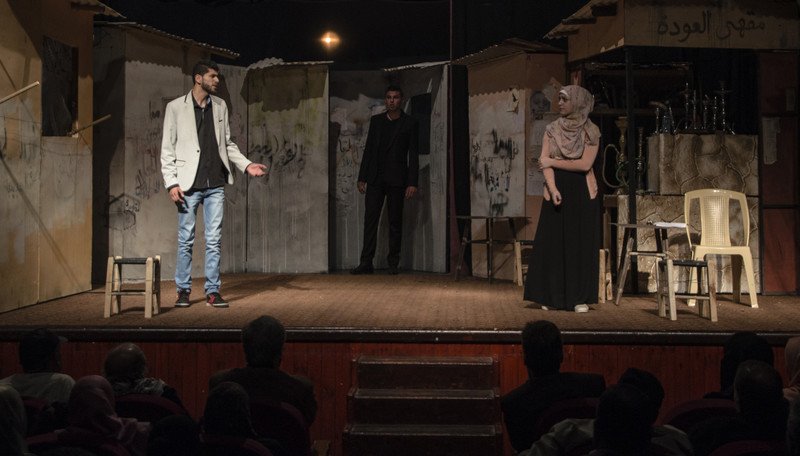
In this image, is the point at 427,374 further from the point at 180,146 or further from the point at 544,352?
the point at 180,146

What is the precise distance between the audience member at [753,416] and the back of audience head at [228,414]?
139cm

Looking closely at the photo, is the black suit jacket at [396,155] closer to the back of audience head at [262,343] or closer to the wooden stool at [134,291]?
the wooden stool at [134,291]

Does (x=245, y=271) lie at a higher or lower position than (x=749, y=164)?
lower

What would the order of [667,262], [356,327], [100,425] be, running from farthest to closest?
1. [667,262]
2. [356,327]
3. [100,425]

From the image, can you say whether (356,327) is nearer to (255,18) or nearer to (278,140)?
(278,140)

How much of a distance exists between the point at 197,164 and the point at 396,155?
9.81 feet

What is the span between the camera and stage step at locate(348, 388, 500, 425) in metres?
4.05

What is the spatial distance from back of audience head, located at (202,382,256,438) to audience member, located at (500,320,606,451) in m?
1.06

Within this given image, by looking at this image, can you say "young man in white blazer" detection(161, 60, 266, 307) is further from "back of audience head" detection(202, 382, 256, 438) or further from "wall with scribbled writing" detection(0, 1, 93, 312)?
"back of audience head" detection(202, 382, 256, 438)

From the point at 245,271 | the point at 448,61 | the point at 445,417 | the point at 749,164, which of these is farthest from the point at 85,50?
the point at 749,164

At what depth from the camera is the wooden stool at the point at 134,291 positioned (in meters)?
5.12

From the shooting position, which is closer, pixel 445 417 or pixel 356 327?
pixel 445 417

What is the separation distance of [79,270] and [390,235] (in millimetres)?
3070

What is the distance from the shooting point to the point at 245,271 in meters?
8.73
